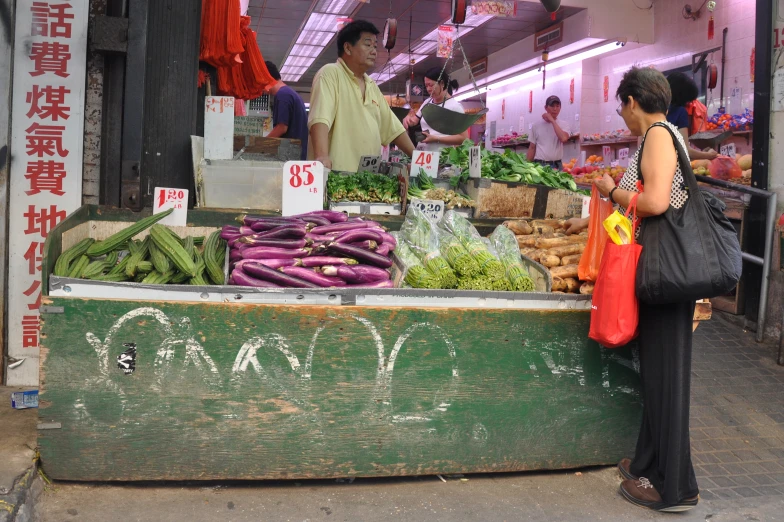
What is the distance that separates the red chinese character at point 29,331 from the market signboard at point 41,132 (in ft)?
0.09

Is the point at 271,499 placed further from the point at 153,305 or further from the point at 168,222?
the point at 168,222

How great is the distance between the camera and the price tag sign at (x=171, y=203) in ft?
12.5

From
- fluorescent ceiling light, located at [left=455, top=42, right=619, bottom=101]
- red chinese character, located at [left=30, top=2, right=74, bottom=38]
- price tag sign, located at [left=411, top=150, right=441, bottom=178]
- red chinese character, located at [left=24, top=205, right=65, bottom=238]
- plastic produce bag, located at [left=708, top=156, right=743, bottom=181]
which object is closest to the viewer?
red chinese character, located at [left=30, top=2, right=74, bottom=38]

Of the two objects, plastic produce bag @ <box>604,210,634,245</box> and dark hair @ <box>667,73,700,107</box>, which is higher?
dark hair @ <box>667,73,700,107</box>

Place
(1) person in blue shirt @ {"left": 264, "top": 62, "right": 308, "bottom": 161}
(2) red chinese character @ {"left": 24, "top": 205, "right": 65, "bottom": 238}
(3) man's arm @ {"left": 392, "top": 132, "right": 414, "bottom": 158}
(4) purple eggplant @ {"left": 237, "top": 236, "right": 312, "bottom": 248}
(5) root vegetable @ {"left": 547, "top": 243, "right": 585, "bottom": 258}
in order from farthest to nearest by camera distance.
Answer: (1) person in blue shirt @ {"left": 264, "top": 62, "right": 308, "bottom": 161} < (3) man's arm @ {"left": 392, "top": 132, "right": 414, "bottom": 158} < (2) red chinese character @ {"left": 24, "top": 205, "right": 65, "bottom": 238} < (5) root vegetable @ {"left": 547, "top": 243, "right": 585, "bottom": 258} < (4) purple eggplant @ {"left": 237, "top": 236, "right": 312, "bottom": 248}

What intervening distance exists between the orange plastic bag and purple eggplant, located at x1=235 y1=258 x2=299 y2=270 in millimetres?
1359

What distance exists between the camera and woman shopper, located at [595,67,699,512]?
293 centimetres

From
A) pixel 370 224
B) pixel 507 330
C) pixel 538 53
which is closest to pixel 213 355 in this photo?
pixel 370 224

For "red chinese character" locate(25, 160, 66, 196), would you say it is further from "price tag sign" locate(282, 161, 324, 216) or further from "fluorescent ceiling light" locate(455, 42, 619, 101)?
"fluorescent ceiling light" locate(455, 42, 619, 101)

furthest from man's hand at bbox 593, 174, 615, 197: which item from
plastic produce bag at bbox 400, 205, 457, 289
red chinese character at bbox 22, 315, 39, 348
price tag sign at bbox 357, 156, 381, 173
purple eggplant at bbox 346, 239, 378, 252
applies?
red chinese character at bbox 22, 315, 39, 348

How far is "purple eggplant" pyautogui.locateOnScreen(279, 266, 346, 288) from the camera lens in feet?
10.2

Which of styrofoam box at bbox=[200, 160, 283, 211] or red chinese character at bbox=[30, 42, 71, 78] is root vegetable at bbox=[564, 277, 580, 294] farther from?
red chinese character at bbox=[30, 42, 71, 78]

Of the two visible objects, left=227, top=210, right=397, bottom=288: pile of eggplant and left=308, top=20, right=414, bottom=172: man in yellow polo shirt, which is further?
left=308, top=20, right=414, bottom=172: man in yellow polo shirt

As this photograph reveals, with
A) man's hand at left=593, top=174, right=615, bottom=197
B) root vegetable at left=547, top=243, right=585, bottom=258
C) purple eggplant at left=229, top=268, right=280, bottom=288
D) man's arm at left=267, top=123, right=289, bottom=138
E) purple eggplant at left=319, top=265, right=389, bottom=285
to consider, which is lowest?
purple eggplant at left=229, top=268, right=280, bottom=288
